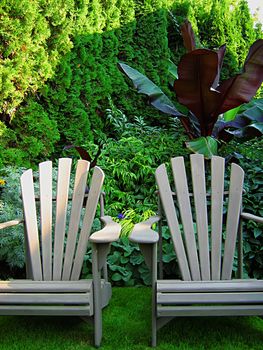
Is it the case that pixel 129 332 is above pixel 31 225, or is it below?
below

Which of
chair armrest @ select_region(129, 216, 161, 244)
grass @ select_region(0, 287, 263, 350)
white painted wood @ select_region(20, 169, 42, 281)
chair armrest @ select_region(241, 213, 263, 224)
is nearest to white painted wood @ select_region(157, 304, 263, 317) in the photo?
grass @ select_region(0, 287, 263, 350)

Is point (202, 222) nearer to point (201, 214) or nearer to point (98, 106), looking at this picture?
point (201, 214)

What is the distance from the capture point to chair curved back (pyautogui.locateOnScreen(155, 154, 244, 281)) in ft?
9.79

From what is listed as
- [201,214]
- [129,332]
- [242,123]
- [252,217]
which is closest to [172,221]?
[201,214]

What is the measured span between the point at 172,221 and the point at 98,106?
3143mm

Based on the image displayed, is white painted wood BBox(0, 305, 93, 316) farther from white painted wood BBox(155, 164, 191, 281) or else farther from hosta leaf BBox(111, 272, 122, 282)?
hosta leaf BBox(111, 272, 122, 282)

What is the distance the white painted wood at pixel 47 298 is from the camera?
8.14 ft

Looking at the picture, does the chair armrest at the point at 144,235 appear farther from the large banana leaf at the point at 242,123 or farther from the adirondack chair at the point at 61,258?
the large banana leaf at the point at 242,123

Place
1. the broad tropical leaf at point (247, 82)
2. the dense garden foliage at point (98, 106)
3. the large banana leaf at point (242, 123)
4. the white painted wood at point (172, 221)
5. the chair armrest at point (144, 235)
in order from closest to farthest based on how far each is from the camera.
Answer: the chair armrest at point (144, 235)
the white painted wood at point (172, 221)
the dense garden foliage at point (98, 106)
the broad tropical leaf at point (247, 82)
the large banana leaf at point (242, 123)

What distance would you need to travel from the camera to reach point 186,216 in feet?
10.0

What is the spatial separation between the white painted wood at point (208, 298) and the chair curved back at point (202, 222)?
458mm

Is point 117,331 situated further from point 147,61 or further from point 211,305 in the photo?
point 147,61

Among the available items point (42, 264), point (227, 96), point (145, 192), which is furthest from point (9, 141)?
point (227, 96)

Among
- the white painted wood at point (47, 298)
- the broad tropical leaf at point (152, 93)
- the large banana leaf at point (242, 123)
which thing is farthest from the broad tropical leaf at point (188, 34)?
the white painted wood at point (47, 298)
